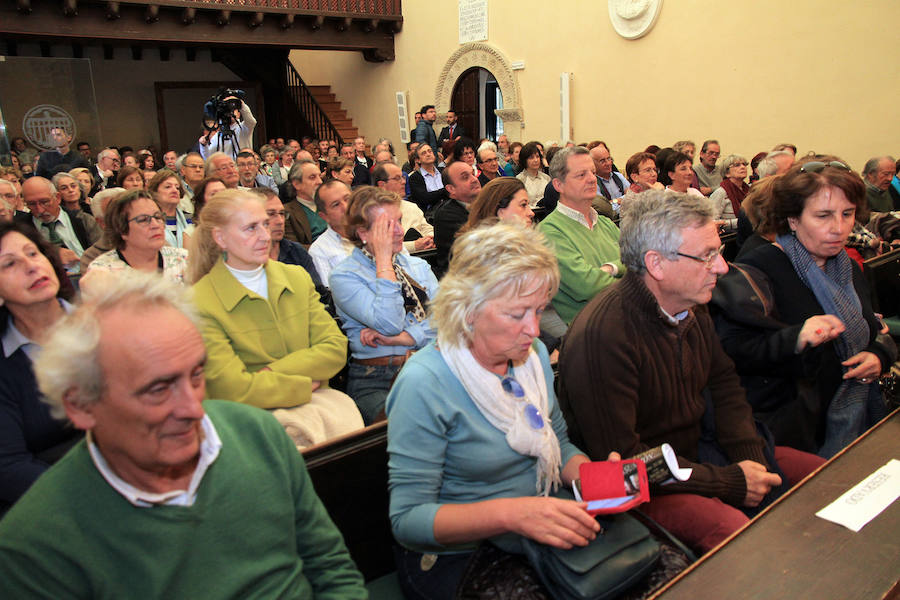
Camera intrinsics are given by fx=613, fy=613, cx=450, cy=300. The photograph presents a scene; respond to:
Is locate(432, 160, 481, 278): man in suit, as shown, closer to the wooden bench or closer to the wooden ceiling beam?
the wooden bench

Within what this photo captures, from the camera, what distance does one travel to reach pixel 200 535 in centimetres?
110

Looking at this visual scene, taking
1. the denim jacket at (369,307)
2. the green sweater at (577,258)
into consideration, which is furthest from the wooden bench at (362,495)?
the green sweater at (577,258)

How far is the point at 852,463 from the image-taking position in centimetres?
162

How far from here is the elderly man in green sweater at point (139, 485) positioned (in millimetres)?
999

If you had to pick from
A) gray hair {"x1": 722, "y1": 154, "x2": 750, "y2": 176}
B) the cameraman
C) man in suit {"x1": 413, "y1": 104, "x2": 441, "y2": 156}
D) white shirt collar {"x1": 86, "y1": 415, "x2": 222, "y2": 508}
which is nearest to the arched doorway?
man in suit {"x1": 413, "y1": 104, "x2": 441, "y2": 156}

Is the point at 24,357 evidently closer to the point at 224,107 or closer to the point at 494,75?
the point at 224,107

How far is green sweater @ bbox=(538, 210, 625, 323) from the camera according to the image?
3.21 metres

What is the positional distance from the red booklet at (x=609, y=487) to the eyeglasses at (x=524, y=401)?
177mm

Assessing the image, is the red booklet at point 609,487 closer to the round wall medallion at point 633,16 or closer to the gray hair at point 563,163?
the gray hair at point 563,163

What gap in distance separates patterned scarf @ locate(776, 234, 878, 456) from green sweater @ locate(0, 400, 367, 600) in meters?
2.04

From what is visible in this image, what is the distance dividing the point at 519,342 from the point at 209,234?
145 centimetres

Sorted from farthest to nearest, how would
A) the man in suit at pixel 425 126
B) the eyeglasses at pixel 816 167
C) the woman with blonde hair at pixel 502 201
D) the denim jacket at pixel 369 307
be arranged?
the man in suit at pixel 425 126 < the woman with blonde hair at pixel 502 201 < the denim jacket at pixel 369 307 < the eyeglasses at pixel 816 167

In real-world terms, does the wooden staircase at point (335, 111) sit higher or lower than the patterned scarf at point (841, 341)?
higher

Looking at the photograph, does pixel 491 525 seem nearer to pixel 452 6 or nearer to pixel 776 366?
pixel 776 366
